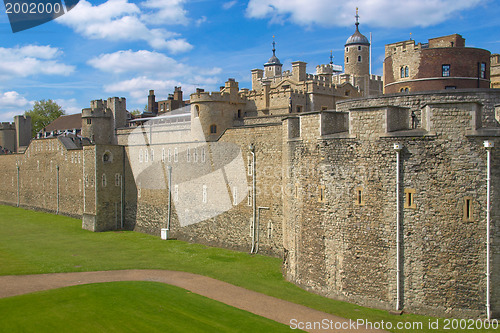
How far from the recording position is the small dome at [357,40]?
57.0 meters

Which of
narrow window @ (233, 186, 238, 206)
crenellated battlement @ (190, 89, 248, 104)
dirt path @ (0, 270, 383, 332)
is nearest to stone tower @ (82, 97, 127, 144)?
crenellated battlement @ (190, 89, 248, 104)

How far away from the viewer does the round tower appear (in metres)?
56.2

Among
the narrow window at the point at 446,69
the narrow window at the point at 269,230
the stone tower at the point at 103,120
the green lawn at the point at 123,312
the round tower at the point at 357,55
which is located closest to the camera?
the green lawn at the point at 123,312

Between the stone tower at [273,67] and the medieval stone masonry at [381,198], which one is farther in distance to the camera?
the stone tower at [273,67]

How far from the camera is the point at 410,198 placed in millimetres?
14789

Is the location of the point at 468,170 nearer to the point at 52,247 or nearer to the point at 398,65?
the point at 398,65

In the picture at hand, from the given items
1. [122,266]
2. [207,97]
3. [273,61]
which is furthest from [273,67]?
[122,266]

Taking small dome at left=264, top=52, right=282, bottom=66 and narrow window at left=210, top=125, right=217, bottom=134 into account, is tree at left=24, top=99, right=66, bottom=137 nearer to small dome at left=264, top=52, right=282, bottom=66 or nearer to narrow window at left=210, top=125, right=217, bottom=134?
small dome at left=264, top=52, right=282, bottom=66

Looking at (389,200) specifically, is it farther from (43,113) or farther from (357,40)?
(43,113)

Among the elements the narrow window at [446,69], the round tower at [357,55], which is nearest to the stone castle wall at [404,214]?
the narrow window at [446,69]

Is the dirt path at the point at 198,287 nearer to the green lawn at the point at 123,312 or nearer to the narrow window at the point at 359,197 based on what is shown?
the green lawn at the point at 123,312


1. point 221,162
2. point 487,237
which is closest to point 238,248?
point 221,162

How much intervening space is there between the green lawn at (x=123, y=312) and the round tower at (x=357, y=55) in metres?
43.9

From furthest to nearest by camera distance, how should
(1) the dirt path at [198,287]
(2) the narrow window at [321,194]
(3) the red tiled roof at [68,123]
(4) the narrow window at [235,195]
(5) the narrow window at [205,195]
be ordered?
(3) the red tiled roof at [68,123]
(5) the narrow window at [205,195]
(4) the narrow window at [235,195]
(2) the narrow window at [321,194]
(1) the dirt path at [198,287]
